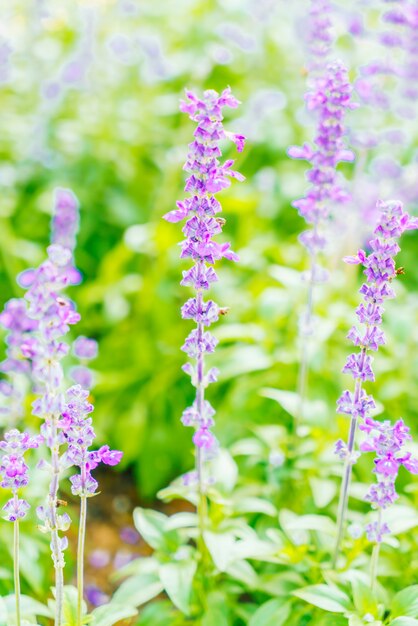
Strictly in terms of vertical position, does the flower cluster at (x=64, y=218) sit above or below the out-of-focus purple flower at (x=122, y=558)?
above

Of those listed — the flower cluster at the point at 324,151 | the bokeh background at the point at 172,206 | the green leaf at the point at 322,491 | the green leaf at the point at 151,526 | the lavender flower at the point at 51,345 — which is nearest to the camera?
the lavender flower at the point at 51,345

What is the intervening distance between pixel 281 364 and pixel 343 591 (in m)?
1.59

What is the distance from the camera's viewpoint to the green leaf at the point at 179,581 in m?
3.32

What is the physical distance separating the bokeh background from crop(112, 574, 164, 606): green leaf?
1.10 m

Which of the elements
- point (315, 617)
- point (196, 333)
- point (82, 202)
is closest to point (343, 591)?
point (315, 617)

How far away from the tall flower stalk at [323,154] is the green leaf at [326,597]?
1.01m

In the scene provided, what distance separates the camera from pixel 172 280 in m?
5.57

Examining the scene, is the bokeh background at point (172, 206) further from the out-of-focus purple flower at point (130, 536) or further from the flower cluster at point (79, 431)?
the flower cluster at point (79, 431)

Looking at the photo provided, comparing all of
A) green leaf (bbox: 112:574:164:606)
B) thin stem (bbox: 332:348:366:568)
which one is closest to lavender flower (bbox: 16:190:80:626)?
green leaf (bbox: 112:574:164:606)

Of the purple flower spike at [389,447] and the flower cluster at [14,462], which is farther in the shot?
the purple flower spike at [389,447]

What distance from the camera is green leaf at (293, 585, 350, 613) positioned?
3121mm

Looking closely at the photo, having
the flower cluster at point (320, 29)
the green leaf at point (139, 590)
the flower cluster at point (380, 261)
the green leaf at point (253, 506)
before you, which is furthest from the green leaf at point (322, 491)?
the flower cluster at point (320, 29)

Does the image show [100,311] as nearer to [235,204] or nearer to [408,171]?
[235,204]

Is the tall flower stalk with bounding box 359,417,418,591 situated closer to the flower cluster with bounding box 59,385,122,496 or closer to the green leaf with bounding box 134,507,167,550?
the flower cluster with bounding box 59,385,122,496
